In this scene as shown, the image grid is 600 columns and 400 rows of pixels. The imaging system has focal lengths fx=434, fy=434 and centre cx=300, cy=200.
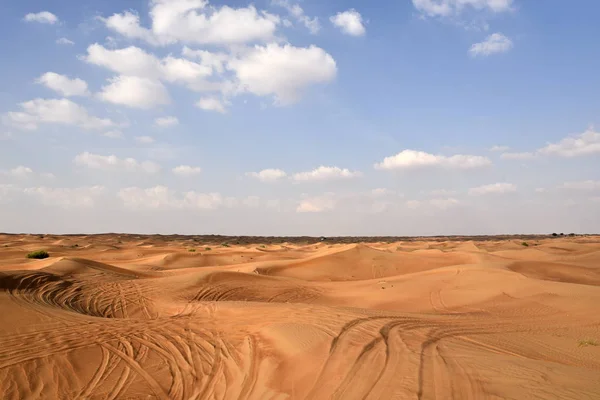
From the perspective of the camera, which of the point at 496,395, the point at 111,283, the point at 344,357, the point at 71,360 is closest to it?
the point at 496,395

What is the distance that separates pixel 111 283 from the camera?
55.9 feet

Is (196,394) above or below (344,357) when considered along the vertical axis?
below

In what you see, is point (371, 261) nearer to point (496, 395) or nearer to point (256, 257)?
point (256, 257)

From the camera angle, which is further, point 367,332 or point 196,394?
point 367,332

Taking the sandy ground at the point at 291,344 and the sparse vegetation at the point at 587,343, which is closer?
the sandy ground at the point at 291,344

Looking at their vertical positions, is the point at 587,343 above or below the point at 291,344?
below

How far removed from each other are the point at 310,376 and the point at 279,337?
76.2 inches

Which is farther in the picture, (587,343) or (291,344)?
(587,343)

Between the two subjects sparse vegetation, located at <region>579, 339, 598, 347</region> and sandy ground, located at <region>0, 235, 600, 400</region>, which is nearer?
sandy ground, located at <region>0, 235, 600, 400</region>

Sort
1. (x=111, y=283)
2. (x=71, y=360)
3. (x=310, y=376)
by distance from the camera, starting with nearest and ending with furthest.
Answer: (x=310, y=376) → (x=71, y=360) → (x=111, y=283)

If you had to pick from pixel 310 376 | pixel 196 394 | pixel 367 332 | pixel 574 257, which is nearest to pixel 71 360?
pixel 196 394

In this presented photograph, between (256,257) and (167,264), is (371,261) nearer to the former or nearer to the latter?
(256,257)

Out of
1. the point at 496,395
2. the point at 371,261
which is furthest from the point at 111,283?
the point at 371,261

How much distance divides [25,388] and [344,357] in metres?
4.70
